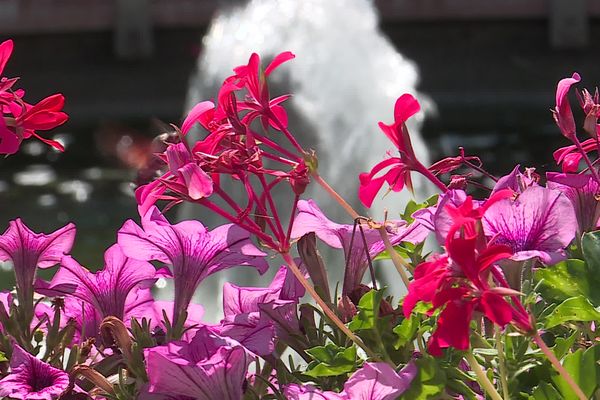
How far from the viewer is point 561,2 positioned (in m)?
11.0

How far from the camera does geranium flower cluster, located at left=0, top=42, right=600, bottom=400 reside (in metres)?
0.67

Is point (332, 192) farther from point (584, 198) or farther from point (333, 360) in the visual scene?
point (584, 198)

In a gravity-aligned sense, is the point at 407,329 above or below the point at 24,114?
below

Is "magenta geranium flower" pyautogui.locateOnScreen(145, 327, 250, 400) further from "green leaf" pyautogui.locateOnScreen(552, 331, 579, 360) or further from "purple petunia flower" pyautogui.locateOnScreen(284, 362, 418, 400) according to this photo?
"green leaf" pyautogui.locateOnScreen(552, 331, 579, 360)

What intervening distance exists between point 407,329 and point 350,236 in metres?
0.15

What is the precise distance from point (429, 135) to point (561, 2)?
3014 millimetres

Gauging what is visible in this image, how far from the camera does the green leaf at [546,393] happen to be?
2.23 ft

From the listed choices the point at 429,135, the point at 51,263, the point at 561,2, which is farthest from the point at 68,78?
the point at 51,263

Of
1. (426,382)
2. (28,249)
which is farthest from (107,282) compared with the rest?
(426,382)

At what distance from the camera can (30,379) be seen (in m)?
0.78

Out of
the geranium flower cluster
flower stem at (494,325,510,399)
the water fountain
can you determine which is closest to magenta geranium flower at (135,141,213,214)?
the geranium flower cluster

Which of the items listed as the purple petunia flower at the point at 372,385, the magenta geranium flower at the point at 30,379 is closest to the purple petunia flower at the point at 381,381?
the purple petunia flower at the point at 372,385

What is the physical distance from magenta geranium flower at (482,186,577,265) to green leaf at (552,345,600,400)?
85 mm

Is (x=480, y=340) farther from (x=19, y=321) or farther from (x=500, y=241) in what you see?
(x=19, y=321)
